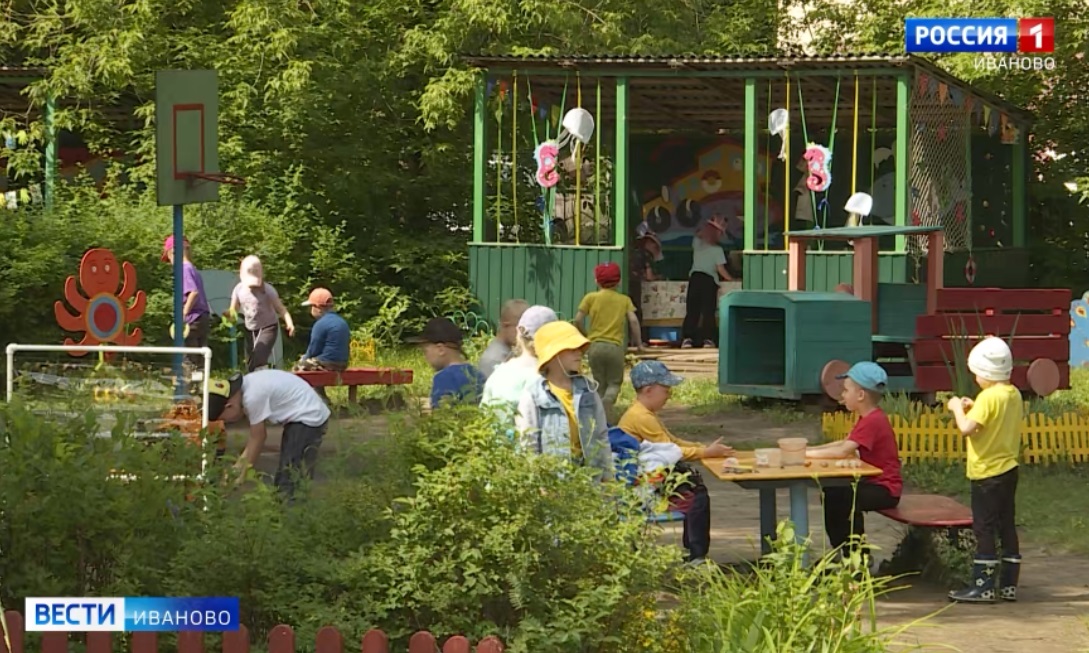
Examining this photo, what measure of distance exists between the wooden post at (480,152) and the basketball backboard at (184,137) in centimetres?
896

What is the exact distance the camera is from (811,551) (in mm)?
9797

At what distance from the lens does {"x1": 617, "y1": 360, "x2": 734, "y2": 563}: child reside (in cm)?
887

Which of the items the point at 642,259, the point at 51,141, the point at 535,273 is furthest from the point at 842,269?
the point at 51,141

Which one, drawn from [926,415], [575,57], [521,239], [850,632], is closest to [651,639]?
[850,632]

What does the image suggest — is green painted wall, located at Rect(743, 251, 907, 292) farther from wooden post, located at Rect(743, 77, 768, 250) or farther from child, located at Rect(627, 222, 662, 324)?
child, located at Rect(627, 222, 662, 324)

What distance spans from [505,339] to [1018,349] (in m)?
6.62

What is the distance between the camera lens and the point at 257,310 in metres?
15.4

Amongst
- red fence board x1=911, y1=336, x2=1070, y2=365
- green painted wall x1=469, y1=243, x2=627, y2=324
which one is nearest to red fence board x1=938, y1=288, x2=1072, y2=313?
red fence board x1=911, y1=336, x2=1070, y2=365

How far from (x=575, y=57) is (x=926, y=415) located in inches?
328

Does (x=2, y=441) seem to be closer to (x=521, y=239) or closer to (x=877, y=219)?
(x=521, y=239)

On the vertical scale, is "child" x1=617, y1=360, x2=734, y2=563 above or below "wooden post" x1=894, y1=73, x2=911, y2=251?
below

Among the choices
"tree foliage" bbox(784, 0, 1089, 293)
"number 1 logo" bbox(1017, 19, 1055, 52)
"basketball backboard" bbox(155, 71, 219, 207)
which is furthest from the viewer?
"tree foliage" bbox(784, 0, 1089, 293)

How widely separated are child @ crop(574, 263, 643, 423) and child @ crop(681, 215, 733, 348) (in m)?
8.15

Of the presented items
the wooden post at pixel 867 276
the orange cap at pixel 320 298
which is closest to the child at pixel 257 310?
the orange cap at pixel 320 298
